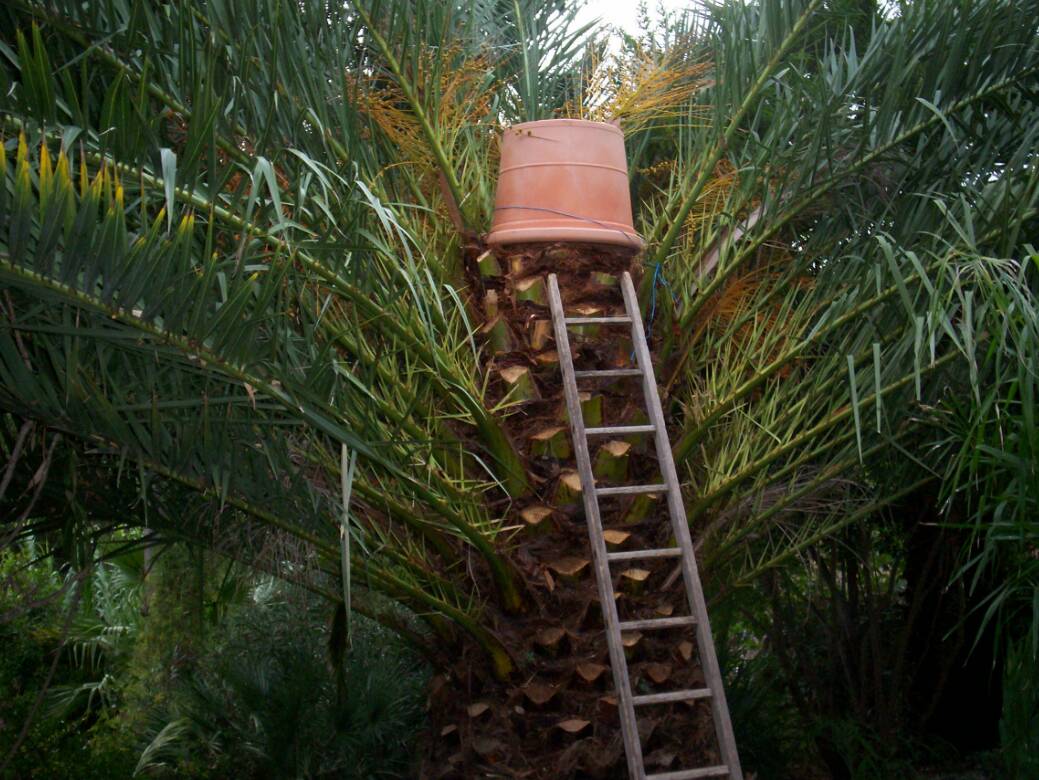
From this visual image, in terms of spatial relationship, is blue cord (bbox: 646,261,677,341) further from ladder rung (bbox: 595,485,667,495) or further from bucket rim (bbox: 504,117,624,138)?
ladder rung (bbox: 595,485,667,495)

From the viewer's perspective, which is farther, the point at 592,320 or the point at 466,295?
the point at 466,295

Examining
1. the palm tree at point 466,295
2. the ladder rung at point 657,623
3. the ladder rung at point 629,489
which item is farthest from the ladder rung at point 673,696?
the ladder rung at point 629,489

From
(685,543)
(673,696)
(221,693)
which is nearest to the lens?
(673,696)

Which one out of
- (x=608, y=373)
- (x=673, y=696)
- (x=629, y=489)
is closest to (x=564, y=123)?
(x=608, y=373)

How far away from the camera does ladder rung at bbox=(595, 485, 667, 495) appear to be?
4.32 m

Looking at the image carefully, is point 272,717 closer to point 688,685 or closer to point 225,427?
point 688,685

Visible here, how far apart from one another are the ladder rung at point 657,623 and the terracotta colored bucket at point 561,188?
4.71 feet

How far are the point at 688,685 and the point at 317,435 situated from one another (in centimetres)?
166

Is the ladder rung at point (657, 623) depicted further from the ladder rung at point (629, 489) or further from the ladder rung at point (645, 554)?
the ladder rung at point (629, 489)

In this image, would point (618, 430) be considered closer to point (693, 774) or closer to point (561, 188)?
point (561, 188)

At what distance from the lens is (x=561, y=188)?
4727mm

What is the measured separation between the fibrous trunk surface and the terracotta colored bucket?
0.08m

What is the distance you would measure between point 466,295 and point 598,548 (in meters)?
1.17

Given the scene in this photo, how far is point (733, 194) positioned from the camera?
4.93 meters
